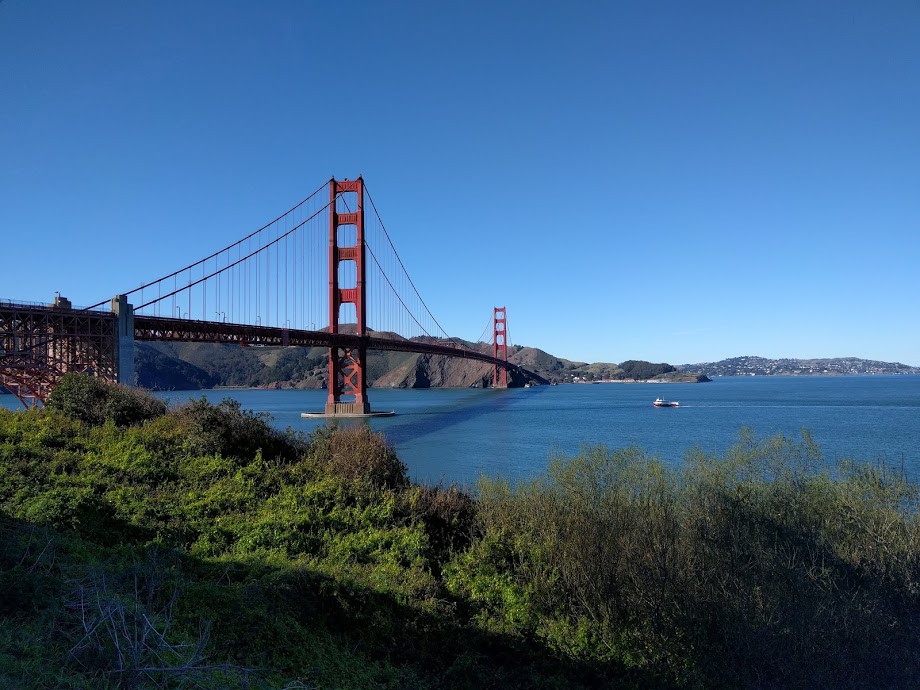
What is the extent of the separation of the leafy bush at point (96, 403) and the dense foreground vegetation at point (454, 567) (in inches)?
30.7

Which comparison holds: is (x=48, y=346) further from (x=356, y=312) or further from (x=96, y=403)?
(x=356, y=312)

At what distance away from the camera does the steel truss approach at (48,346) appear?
17.3m

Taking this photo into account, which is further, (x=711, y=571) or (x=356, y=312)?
(x=356, y=312)

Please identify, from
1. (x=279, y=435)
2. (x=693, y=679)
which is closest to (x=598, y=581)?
(x=693, y=679)

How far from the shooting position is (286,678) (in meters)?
4.42

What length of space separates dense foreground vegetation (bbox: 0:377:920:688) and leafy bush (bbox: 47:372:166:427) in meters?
0.78

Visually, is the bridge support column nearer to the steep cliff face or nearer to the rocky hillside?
the rocky hillside

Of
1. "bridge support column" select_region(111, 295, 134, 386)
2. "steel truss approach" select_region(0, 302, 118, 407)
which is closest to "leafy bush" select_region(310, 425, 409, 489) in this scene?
"steel truss approach" select_region(0, 302, 118, 407)

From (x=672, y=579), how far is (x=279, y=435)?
7876 millimetres

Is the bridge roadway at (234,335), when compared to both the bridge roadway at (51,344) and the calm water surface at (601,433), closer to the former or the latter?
the bridge roadway at (51,344)

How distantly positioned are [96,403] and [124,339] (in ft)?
34.5

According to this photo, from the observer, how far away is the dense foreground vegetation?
16.4ft

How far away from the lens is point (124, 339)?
68.4 ft

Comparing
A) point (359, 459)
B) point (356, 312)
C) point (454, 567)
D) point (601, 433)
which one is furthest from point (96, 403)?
point (356, 312)
